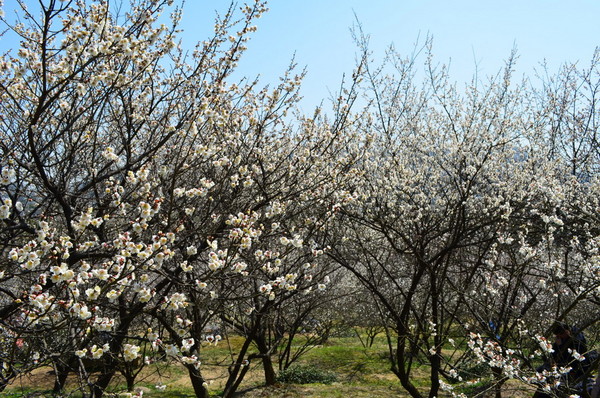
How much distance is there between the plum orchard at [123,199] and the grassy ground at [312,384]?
10.3ft

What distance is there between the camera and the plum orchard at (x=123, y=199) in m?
3.24

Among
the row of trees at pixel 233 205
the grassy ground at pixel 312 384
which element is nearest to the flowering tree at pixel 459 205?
the row of trees at pixel 233 205

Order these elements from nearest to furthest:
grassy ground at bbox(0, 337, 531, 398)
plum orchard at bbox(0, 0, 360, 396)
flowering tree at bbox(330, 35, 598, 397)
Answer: plum orchard at bbox(0, 0, 360, 396), flowering tree at bbox(330, 35, 598, 397), grassy ground at bbox(0, 337, 531, 398)

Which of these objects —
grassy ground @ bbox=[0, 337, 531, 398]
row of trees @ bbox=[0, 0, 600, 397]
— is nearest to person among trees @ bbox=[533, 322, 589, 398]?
row of trees @ bbox=[0, 0, 600, 397]

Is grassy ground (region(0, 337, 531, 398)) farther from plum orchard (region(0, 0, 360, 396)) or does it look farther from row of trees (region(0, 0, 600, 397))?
plum orchard (region(0, 0, 360, 396))

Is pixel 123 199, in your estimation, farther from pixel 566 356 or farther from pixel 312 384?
pixel 312 384

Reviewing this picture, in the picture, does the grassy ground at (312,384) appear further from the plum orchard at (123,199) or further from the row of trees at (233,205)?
the plum orchard at (123,199)

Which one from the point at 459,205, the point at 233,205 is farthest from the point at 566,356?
→ the point at 233,205

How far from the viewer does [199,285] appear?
3365mm

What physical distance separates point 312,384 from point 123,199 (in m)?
7.97

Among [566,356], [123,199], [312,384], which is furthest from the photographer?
[312,384]

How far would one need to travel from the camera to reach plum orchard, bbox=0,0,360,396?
3.24 metres

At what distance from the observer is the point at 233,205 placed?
539 cm

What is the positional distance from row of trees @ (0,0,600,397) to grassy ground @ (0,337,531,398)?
2.83 feet
